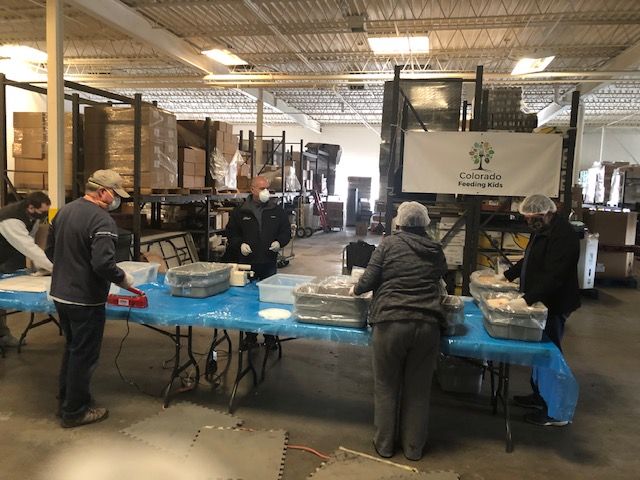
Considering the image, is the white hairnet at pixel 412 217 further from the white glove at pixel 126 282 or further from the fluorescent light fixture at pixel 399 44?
the fluorescent light fixture at pixel 399 44

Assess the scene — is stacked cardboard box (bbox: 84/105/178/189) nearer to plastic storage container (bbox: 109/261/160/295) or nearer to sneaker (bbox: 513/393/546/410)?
Result: plastic storage container (bbox: 109/261/160/295)

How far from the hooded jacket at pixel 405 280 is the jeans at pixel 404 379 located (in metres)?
0.07

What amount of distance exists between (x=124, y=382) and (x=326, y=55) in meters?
7.63

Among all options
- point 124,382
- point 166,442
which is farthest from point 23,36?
point 166,442

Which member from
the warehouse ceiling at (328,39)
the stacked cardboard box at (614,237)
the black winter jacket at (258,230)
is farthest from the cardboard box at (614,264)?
the black winter jacket at (258,230)

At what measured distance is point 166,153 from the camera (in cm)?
685

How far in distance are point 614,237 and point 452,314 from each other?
8.34 m

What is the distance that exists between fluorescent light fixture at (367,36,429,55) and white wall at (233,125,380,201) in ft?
40.1

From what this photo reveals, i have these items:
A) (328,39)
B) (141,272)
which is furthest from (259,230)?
(328,39)

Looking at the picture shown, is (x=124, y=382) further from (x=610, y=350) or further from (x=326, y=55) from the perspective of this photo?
(x=326, y=55)

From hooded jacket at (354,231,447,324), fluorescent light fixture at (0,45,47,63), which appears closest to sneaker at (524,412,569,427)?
hooded jacket at (354,231,447,324)

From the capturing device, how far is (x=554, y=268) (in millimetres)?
3500

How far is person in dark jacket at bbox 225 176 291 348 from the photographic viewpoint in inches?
207

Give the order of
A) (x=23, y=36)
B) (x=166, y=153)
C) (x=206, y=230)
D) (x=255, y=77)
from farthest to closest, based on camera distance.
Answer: (x=255, y=77), (x=23, y=36), (x=206, y=230), (x=166, y=153)
